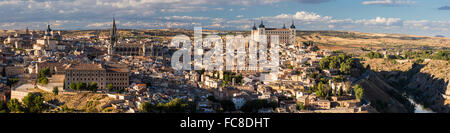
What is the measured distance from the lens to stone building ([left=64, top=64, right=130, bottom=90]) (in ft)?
72.6

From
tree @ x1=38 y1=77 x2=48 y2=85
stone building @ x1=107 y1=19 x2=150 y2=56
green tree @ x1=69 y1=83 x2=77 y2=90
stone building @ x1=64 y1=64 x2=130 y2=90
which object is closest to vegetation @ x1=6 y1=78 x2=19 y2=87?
tree @ x1=38 y1=77 x2=48 y2=85

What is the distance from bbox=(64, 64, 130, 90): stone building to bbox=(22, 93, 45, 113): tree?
6.92 feet

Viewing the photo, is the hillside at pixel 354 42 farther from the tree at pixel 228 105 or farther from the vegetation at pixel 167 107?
the vegetation at pixel 167 107

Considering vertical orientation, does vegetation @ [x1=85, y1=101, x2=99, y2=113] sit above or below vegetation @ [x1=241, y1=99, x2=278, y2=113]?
above

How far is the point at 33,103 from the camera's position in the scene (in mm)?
19797

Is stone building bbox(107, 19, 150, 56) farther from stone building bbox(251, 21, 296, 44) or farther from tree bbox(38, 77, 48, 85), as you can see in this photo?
tree bbox(38, 77, 48, 85)

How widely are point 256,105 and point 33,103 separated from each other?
404 inches

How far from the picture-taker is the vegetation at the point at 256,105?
20.4 metres

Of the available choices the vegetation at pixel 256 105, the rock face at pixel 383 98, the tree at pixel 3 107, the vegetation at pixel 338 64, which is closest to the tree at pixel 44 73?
the tree at pixel 3 107

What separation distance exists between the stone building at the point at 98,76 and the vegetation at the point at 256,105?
6.58 m

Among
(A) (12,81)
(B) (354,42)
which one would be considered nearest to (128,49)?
(A) (12,81)

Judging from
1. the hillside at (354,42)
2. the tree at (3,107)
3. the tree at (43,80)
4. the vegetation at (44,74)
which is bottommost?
the tree at (3,107)
